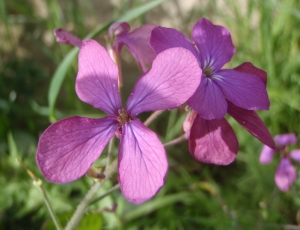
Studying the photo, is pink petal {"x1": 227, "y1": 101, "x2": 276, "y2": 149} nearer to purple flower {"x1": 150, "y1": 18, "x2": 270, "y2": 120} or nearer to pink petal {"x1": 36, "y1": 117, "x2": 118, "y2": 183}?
purple flower {"x1": 150, "y1": 18, "x2": 270, "y2": 120}

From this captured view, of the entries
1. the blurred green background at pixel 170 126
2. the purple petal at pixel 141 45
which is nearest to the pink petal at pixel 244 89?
the purple petal at pixel 141 45

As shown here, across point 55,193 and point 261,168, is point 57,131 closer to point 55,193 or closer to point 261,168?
point 55,193

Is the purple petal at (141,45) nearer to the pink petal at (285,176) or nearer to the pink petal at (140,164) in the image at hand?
the pink petal at (140,164)

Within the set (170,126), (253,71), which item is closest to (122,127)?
(253,71)

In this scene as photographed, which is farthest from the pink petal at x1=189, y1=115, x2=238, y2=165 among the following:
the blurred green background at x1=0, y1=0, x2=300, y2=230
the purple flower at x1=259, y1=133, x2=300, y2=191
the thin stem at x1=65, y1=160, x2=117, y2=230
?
the blurred green background at x1=0, y1=0, x2=300, y2=230

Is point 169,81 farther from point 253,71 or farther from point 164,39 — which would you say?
point 253,71
